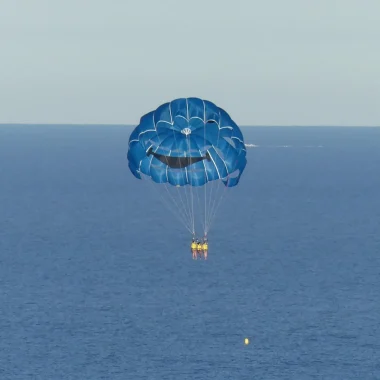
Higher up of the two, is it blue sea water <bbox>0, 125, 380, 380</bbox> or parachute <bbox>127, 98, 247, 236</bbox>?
parachute <bbox>127, 98, 247, 236</bbox>

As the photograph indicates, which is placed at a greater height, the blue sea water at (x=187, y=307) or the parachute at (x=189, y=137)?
the parachute at (x=189, y=137)

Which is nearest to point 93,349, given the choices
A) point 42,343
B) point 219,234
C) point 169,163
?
point 42,343

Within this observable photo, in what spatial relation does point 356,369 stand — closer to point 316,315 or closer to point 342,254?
point 316,315

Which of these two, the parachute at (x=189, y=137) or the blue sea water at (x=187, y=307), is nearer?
the parachute at (x=189, y=137)

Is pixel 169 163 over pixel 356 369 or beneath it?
over

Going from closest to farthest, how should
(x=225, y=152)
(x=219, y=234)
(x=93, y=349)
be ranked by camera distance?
(x=225, y=152) < (x=93, y=349) < (x=219, y=234)

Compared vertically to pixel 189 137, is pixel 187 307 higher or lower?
lower

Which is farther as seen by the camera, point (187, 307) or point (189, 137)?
point (187, 307)

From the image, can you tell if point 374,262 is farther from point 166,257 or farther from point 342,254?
point 166,257

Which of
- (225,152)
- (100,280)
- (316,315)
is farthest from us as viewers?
(100,280)

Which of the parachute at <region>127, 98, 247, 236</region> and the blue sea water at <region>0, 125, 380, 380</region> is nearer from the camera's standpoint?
the parachute at <region>127, 98, 247, 236</region>

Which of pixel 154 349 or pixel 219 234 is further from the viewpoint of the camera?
pixel 219 234
